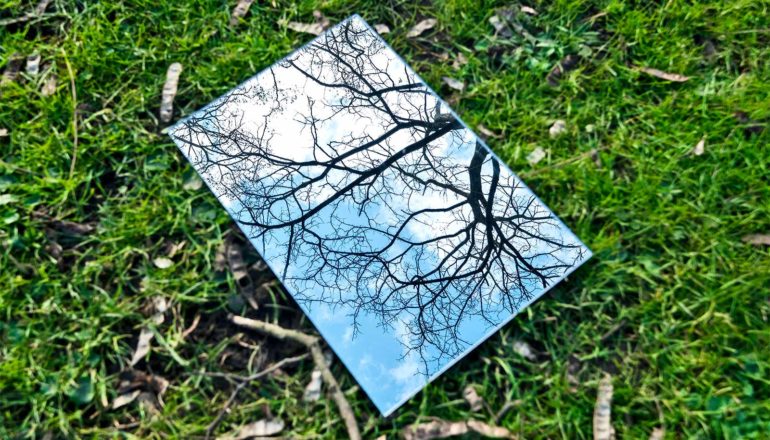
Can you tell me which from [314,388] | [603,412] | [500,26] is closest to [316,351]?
[314,388]

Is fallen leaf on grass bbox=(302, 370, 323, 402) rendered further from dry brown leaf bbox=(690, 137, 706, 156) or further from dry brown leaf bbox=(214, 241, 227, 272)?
dry brown leaf bbox=(690, 137, 706, 156)

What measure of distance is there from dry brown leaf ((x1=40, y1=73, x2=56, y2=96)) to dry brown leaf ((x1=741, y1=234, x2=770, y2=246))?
2380 millimetres

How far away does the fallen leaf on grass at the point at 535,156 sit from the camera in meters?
2.12

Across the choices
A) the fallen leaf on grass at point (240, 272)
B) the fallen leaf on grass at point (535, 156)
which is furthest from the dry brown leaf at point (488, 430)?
the fallen leaf on grass at point (535, 156)

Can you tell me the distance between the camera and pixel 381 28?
2340 millimetres

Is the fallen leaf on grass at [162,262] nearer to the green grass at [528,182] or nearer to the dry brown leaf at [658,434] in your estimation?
the green grass at [528,182]

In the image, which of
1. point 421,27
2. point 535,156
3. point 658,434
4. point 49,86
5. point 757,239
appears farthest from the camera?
point 421,27

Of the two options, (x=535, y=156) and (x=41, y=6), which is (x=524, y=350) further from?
(x=41, y=6)

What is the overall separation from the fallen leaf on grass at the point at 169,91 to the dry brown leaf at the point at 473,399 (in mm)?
1339

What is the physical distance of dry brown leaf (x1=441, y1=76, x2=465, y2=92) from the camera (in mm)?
2242

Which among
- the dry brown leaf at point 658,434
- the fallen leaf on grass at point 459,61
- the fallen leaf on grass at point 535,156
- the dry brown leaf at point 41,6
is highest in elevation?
the dry brown leaf at point 41,6

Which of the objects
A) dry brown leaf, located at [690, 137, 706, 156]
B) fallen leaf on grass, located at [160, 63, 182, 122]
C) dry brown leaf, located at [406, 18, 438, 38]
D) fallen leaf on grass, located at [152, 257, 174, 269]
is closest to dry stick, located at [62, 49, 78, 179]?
fallen leaf on grass, located at [160, 63, 182, 122]

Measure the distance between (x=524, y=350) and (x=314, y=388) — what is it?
63 centimetres

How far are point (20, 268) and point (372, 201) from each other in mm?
1107
